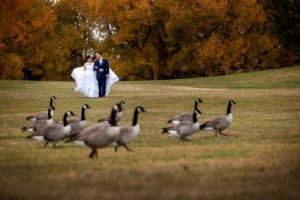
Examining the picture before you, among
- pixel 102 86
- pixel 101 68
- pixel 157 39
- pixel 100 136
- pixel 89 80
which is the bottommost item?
pixel 100 136

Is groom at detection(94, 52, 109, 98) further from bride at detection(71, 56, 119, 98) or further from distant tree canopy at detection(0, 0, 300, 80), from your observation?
distant tree canopy at detection(0, 0, 300, 80)

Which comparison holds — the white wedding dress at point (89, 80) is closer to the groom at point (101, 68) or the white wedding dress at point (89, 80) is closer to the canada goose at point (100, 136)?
the groom at point (101, 68)

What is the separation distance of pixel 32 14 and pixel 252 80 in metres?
29.9

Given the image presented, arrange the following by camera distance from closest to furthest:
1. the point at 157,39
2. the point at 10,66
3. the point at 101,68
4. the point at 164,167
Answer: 1. the point at 164,167
2. the point at 101,68
3. the point at 10,66
4. the point at 157,39

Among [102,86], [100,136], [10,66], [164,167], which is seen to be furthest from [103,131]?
[10,66]

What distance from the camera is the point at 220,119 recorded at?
1275 cm

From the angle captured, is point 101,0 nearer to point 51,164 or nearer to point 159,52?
point 159,52

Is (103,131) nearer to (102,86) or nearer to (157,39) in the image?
(102,86)

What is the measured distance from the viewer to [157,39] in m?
63.9

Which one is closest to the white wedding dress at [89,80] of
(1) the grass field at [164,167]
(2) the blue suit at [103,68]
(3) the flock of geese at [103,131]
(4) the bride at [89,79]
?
(4) the bride at [89,79]

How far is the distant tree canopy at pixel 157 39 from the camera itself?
54562 millimetres

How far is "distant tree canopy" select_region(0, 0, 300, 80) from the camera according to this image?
2148 inches

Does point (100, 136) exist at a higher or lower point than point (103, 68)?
lower

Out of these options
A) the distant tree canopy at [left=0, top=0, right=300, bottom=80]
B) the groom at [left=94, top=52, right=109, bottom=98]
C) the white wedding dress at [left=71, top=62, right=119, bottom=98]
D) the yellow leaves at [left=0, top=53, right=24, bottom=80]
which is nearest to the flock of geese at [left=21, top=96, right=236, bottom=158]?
the groom at [left=94, top=52, right=109, bottom=98]
